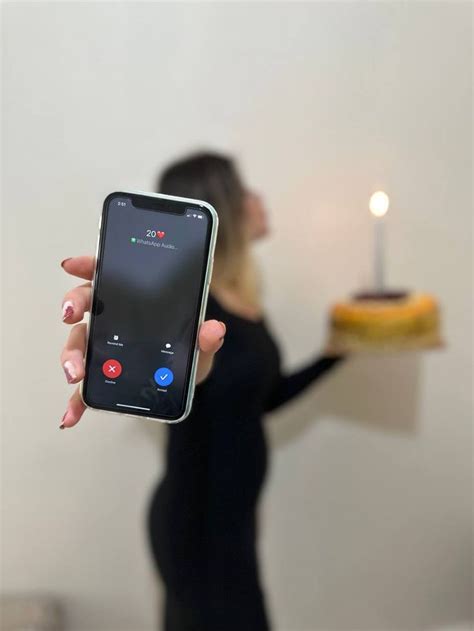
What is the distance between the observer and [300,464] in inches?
44.5

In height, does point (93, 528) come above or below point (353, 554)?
above

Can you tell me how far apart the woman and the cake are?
0.14 meters

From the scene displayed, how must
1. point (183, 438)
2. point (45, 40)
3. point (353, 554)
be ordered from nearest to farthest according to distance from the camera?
point (183, 438)
point (45, 40)
point (353, 554)

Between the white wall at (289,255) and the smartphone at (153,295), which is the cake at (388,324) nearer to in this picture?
the white wall at (289,255)

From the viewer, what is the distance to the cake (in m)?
0.83

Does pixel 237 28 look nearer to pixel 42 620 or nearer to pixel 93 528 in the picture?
pixel 93 528

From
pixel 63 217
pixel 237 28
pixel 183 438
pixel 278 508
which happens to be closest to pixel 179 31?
pixel 237 28

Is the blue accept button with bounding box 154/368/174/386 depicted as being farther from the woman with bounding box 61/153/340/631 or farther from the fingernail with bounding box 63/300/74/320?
the woman with bounding box 61/153/340/631

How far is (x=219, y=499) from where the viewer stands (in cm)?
86

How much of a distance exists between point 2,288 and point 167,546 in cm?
53

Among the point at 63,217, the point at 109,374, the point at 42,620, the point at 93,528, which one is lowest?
the point at 42,620

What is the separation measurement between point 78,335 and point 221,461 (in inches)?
16.0

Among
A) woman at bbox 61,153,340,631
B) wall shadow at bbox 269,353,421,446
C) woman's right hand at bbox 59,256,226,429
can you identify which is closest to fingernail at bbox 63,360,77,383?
woman's right hand at bbox 59,256,226,429

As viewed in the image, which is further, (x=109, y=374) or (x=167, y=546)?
(x=167, y=546)
